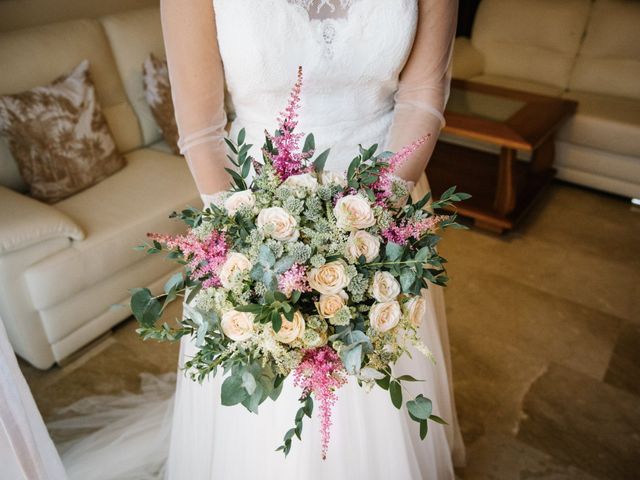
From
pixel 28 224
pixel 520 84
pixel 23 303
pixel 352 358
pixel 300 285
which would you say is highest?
pixel 300 285

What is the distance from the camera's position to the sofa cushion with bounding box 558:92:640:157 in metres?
3.06

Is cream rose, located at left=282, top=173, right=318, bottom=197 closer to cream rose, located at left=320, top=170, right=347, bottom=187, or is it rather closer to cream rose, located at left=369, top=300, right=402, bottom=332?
cream rose, located at left=320, top=170, right=347, bottom=187

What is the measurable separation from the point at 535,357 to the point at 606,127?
1.64 m

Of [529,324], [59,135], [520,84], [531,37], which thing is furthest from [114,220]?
[531,37]

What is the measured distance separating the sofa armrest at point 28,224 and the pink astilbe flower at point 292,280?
137 cm

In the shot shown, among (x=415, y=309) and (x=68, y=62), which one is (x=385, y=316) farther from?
(x=68, y=62)

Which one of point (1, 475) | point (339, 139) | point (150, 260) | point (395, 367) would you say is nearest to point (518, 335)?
point (395, 367)

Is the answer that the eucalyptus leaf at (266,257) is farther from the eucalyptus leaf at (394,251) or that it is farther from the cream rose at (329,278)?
the eucalyptus leaf at (394,251)

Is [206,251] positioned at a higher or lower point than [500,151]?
higher

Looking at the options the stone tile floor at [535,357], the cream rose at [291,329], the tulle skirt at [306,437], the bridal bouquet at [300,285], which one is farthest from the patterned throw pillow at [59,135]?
the cream rose at [291,329]

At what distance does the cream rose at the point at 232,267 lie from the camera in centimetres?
80

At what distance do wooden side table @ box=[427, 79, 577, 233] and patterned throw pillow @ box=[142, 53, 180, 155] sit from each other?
1.37m

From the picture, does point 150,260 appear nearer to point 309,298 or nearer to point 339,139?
point 339,139

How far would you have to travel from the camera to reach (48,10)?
266cm
